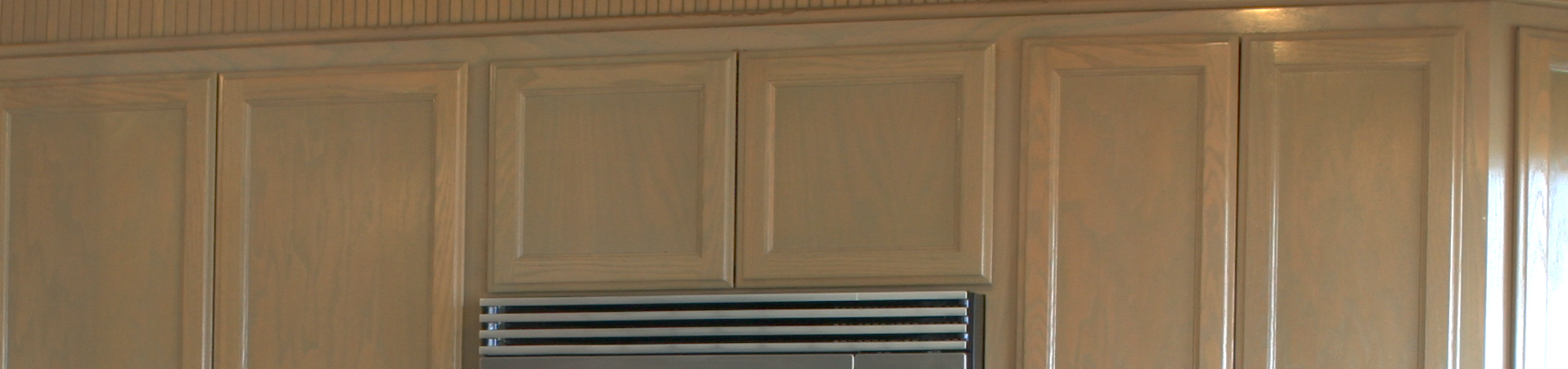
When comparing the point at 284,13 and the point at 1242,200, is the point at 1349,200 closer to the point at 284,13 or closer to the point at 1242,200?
the point at 1242,200

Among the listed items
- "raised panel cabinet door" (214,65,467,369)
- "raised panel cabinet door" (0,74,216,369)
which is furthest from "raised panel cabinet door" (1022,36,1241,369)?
"raised panel cabinet door" (0,74,216,369)

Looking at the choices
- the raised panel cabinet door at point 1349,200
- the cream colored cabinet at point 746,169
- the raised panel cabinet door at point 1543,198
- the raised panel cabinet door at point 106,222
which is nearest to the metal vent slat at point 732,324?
the cream colored cabinet at point 746,169

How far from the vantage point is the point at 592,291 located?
2.06 meters

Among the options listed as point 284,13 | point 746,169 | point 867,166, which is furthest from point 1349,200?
point 284,13

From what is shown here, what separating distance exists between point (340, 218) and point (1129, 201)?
1106 millimetres

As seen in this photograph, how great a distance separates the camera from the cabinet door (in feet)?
6.39

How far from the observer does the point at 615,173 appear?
2.04 metres

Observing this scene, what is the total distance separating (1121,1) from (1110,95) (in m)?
0.12

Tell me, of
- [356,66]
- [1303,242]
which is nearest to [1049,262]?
[1303,242]

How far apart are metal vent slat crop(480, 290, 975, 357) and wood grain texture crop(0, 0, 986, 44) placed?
15.6 inches

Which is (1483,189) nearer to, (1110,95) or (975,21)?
(1110,95)

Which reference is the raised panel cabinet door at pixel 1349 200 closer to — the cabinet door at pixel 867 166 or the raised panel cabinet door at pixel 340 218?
the cabinet door at pixel 867 166

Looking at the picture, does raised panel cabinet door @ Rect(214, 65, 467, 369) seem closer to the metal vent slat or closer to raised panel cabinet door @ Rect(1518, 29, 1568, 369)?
the metal vent slat

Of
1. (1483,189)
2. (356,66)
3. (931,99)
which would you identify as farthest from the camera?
(356,66)
